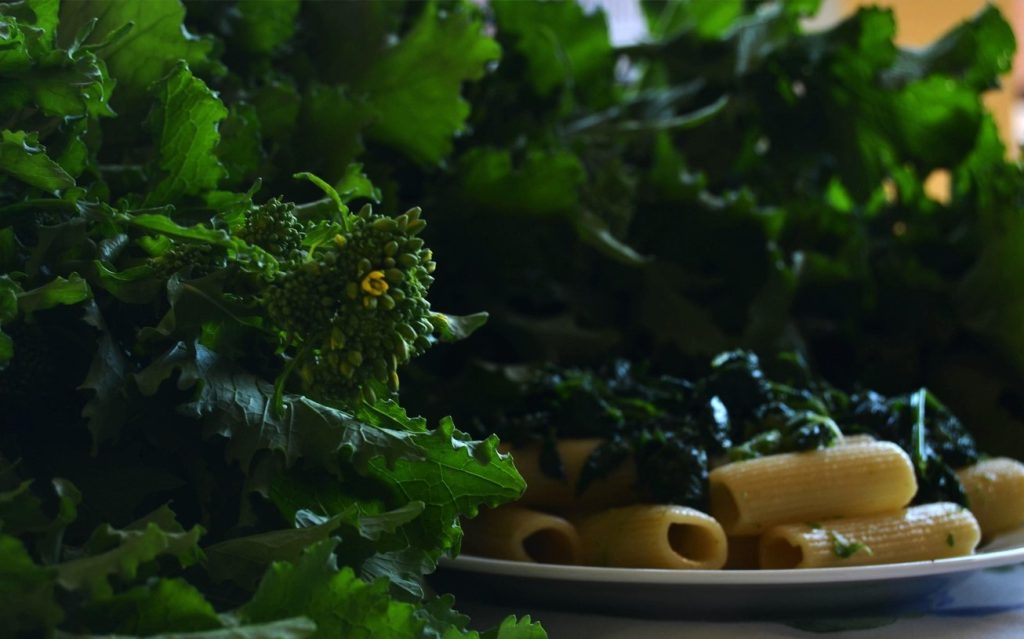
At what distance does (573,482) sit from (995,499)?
332 millimetres

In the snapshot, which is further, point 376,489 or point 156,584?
point 376,489

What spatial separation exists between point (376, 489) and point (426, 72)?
450 mm

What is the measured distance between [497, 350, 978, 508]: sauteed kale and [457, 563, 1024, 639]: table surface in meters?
0.10

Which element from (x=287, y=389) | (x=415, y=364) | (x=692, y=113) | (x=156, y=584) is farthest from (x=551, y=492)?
(x=692, y=113)

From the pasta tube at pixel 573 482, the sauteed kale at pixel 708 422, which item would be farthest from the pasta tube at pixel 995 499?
the pasta tube at pixel 573 482

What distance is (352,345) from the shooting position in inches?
20.4

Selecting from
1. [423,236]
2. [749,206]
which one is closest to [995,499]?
[749,206]

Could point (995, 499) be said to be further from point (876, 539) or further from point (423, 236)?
point (423, 236)

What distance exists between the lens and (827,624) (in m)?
0.74

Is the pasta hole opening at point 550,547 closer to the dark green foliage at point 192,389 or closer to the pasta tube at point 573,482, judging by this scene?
the pasta tube at point 573,482

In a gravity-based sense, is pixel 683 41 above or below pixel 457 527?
above

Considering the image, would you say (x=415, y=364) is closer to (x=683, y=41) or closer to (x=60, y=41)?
(x=60, y=41)

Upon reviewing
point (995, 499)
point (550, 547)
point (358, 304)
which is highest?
point (358, 304)

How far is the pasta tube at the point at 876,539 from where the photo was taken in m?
0.77
